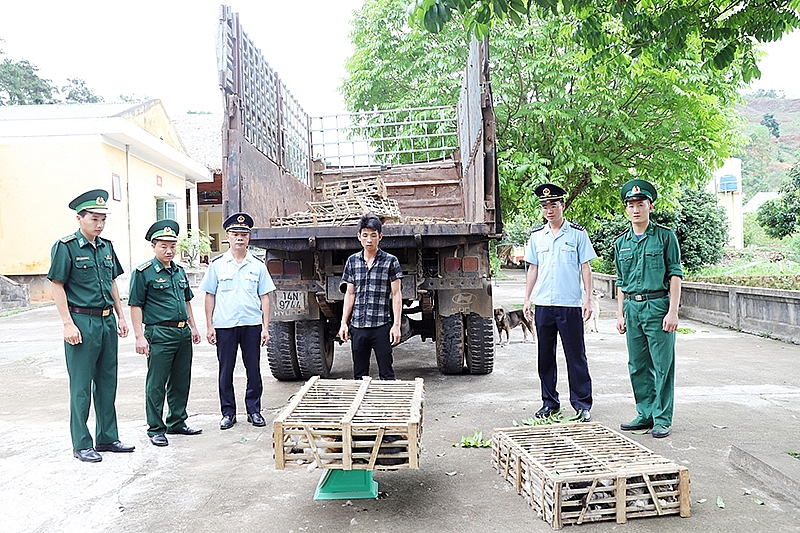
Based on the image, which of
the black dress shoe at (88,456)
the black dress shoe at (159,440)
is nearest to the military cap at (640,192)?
the black dress shoe at (159,440)

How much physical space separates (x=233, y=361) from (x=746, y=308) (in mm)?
8816

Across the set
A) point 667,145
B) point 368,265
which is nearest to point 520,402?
point 368,265

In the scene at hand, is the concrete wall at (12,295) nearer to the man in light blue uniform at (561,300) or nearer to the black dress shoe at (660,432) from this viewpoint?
the man in light blue uniform at (561,300)

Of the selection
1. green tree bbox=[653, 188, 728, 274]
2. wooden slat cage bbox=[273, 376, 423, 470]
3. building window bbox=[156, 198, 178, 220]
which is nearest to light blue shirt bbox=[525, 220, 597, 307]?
wooden slat cage bbox=[273, 376, 423, 470]

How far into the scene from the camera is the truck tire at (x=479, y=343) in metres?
6.98

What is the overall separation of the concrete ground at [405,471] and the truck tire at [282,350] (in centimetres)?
17

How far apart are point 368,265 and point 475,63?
2581 mm

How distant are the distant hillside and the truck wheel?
3385cm

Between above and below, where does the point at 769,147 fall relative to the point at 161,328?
above

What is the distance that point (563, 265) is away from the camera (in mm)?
5445

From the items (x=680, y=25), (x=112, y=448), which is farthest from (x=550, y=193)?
(x=112, y=448)

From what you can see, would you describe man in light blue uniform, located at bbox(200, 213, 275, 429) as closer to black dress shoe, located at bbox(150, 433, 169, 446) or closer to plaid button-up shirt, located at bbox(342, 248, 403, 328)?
black dress shoe, located at bbox(150, 433, 169, 446)

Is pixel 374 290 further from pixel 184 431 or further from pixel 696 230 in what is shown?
pixel 696 230

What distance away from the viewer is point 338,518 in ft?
11.6
